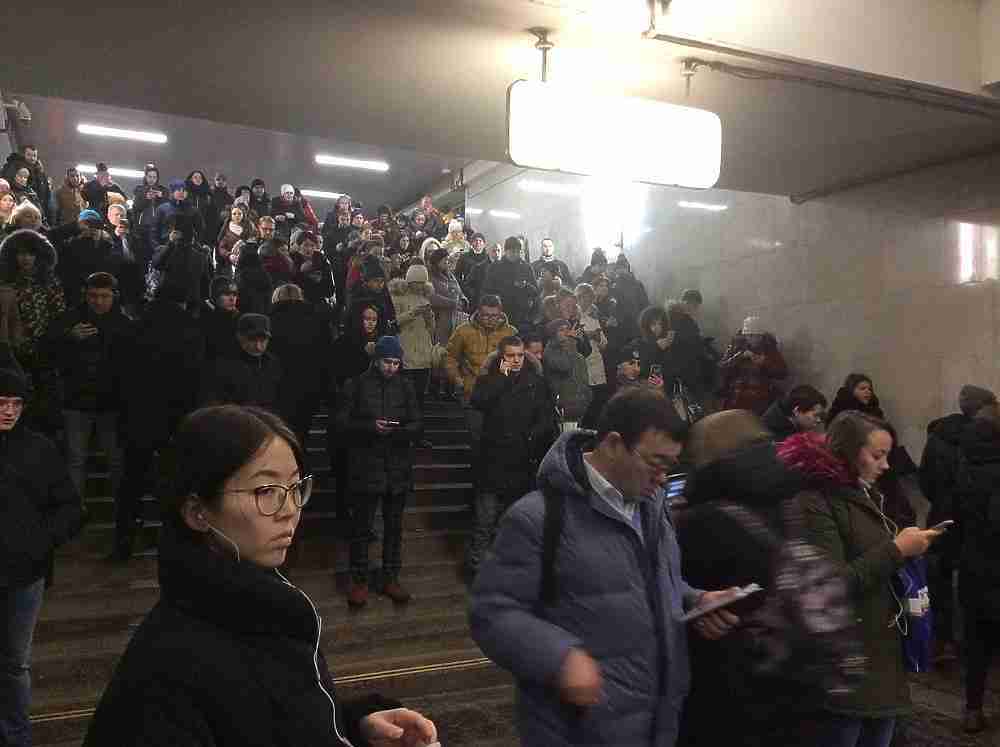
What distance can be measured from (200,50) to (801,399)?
4899mm

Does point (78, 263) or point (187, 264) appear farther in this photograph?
point (78, 263)

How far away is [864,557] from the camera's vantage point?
277 centimetres

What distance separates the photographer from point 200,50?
5.47m

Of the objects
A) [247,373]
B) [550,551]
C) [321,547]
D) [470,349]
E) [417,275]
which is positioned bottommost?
[321,547]

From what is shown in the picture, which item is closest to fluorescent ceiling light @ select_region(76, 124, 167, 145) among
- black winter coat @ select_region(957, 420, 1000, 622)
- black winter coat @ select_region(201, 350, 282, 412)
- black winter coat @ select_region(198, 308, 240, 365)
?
black winter coat @ select_region(198, 308, 240, 365)

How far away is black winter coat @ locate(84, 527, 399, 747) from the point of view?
120 centimetres

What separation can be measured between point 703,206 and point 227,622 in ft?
38.1

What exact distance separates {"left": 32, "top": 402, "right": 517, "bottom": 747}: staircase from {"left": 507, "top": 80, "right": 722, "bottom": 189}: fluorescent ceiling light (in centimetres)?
328

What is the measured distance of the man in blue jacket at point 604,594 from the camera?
2172 millimetres

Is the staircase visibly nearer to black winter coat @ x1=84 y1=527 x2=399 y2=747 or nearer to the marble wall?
black winter coat @ x1=84 y1=527 x2=399 y2=747

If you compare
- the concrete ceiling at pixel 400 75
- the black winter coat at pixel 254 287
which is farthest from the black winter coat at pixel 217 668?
the black winter coat at pixel 254 287

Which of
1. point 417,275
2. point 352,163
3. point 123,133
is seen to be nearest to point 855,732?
point 417,275

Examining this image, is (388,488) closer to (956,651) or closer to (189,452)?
(956,651)

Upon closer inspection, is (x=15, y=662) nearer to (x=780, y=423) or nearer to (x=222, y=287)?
(x=222, y=287)
